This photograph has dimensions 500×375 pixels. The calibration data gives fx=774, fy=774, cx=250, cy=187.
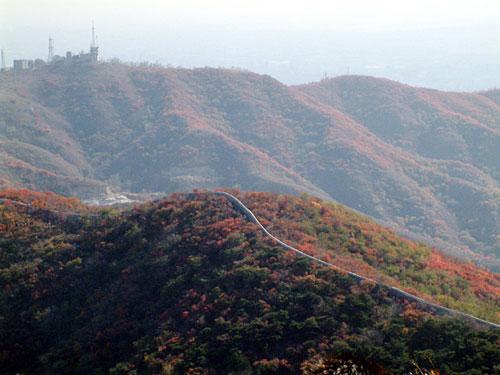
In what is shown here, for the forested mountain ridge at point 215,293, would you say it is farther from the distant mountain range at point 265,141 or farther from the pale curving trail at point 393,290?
the distant mountain range at point 265,141

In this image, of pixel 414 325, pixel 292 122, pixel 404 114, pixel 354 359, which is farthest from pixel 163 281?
pixel 404 114

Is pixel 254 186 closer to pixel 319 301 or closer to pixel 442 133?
pixel 442 133

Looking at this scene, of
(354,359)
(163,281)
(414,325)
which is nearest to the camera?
(354,359)

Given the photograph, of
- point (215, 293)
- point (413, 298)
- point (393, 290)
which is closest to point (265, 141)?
point (215, 293)

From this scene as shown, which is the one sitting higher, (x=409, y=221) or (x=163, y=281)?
(x=163, y=281)

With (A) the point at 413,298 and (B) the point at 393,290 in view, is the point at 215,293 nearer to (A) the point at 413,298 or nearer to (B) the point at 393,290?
(B) the point at 393,290

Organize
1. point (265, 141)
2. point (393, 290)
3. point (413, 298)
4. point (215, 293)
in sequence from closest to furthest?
1. point (413, 298)
2. point (393, 290)
3. point (215, 293)
4. point (265, 141)

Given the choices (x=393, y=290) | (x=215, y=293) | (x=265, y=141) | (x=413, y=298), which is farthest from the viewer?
(x=265, y=141)

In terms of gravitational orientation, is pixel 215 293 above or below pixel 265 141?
above
